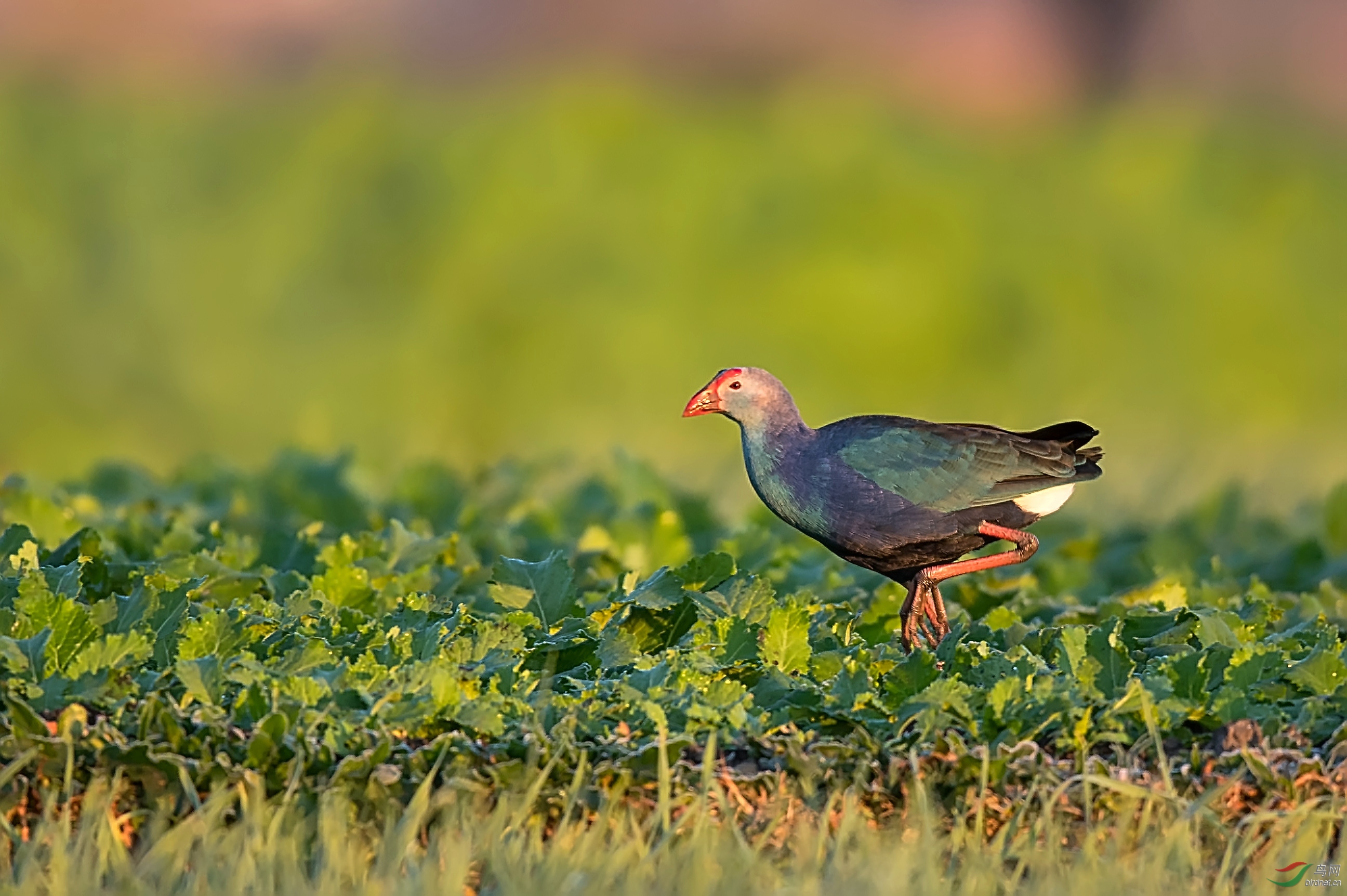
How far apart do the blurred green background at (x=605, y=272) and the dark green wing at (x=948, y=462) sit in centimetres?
525

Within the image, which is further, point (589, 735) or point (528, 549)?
point (528, 549)

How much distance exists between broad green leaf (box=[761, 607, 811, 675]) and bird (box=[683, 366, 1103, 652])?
40 cm

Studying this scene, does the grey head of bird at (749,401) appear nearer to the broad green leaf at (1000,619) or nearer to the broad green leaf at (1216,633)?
the broad green leaf at (1000,619)

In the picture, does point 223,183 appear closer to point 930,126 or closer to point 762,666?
point 930,126

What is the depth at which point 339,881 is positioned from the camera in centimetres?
328

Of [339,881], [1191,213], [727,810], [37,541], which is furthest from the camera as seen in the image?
[1191,213]

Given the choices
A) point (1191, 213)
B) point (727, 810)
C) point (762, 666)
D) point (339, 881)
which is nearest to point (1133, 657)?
point (762, 666)

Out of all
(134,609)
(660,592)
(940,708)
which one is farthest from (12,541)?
(940,708)

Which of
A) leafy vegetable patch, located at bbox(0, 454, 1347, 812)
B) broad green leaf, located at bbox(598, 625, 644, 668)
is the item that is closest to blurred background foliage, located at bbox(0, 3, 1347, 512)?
leafy vegetable patch, located at bbox(0, 454, 1347, 812)

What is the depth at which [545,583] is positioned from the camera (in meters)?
4.57

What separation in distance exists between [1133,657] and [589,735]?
4.42ft

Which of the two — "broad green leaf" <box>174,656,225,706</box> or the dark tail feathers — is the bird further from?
"broad green leaf" <box>174,656,225,706</box>

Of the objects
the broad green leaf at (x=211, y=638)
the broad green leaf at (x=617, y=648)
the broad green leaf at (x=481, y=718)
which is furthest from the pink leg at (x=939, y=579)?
the broad green leaf at (x=211, y=638)

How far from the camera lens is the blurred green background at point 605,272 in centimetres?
1080
